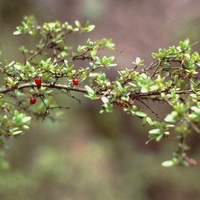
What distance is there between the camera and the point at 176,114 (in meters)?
1.27

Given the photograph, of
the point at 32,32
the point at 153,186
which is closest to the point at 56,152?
the point at 153,186

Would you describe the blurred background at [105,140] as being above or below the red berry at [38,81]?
above

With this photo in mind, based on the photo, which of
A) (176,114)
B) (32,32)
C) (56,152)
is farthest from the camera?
(56,152)

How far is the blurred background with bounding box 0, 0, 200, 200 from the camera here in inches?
196

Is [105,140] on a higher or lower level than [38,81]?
higher

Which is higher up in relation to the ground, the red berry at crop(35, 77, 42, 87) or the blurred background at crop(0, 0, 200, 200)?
the blurred background at crop(0, 0, 200, 200)

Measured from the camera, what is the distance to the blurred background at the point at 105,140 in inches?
196

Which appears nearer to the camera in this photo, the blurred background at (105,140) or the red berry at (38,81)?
the red berry at (38,81)

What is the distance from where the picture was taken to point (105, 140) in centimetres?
587

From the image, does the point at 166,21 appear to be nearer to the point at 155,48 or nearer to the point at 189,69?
the point at 155,48

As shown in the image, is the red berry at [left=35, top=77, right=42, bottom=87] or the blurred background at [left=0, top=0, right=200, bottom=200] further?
the blurred background at [left=0, top=0, right=200, bottom=200]

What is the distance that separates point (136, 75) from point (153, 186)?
4.02 metres

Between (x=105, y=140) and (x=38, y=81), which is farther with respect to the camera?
(x=105, y=140)

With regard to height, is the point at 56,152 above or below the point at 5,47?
below
